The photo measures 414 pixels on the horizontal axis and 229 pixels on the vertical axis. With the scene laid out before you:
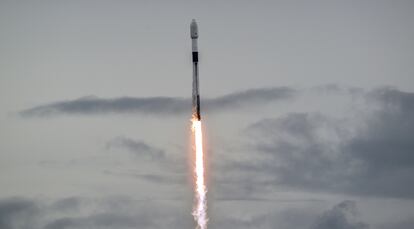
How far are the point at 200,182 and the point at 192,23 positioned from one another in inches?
1042

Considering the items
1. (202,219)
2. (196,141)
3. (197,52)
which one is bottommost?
(202,219)

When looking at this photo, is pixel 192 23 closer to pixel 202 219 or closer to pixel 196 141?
pixel 196 141

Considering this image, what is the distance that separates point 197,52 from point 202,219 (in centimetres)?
2828

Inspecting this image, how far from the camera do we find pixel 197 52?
592ft

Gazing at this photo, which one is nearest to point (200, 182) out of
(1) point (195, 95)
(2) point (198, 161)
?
(2) point (198, 161)

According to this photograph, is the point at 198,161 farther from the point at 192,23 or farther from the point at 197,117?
the point at 192,23

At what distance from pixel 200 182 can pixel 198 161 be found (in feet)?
11.2

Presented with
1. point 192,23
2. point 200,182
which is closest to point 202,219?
point 200,182

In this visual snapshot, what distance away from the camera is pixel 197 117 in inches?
7170

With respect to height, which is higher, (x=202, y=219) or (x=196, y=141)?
(x=196, y=141)

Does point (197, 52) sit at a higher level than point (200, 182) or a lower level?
higher

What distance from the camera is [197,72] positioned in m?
180

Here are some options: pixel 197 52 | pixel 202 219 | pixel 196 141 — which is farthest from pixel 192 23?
pixel 202 219

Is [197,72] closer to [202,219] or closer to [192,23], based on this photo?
[192,23]
